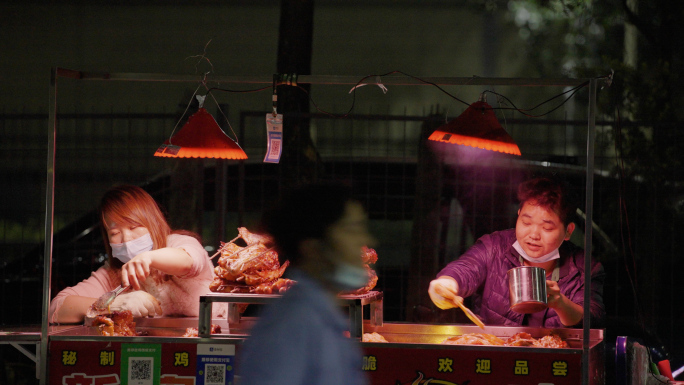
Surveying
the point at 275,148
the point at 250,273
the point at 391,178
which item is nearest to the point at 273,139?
the point at 275,148

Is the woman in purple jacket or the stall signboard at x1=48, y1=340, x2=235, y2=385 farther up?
the woman in purple jacket

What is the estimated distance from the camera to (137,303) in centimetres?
367

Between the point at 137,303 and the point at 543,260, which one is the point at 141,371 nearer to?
the point at 137,303

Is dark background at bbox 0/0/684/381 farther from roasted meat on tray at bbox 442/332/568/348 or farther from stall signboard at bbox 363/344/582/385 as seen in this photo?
stall signboard at bbox 363/344/582/385

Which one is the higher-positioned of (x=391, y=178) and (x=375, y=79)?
(x=375, y=79)

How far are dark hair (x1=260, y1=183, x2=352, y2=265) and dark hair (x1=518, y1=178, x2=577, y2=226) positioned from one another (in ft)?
6.88

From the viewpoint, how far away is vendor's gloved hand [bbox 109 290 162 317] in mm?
3645

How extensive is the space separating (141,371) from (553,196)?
2.49 meters

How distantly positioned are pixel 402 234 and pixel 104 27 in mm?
5323

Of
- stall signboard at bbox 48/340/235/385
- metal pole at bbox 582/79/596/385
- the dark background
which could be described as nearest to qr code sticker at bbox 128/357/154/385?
stall signboard at bbox 48/340/235/385

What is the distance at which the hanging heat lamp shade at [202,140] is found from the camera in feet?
12.4

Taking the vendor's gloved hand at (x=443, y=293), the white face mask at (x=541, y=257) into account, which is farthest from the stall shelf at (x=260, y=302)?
the white face mask at (x=541, y=257)

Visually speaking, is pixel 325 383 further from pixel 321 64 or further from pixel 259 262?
pixel 321 64

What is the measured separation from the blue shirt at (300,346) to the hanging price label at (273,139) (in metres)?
1.53
